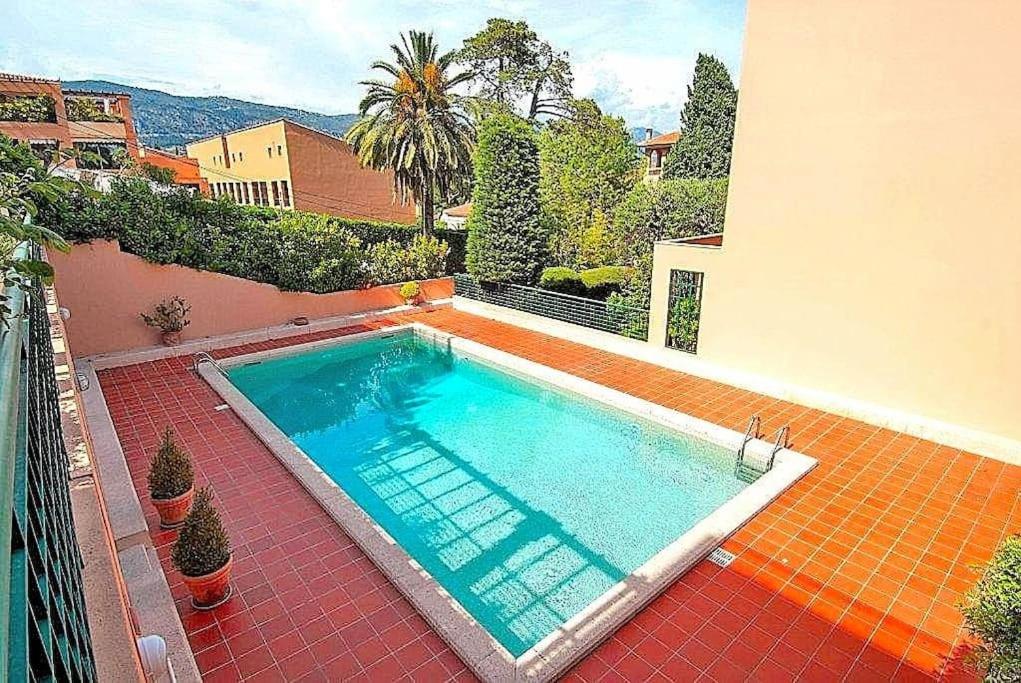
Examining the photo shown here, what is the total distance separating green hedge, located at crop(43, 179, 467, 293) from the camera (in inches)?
451

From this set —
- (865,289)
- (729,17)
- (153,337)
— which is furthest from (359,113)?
(865,289)

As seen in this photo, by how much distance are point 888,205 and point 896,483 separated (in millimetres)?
4016

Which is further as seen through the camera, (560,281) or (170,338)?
(560,281)

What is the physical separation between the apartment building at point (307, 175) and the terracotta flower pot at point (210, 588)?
2199 centimetres

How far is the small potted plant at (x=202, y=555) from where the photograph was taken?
482 cm

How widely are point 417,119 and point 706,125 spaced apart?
14813mm

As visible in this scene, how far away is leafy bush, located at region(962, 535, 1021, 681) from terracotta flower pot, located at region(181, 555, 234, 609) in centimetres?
571

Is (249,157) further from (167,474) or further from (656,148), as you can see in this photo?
(656,148)

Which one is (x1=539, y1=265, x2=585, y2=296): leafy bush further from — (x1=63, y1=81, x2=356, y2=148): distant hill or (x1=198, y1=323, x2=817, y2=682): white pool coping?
(x1=63, y1=81, x2=356, y2=148): distant hill

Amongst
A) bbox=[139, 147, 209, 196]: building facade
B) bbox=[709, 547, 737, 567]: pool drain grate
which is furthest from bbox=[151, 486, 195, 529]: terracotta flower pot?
bbox=[139, 147, 209, 196]: building facade

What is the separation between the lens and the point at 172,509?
6004 millimetres

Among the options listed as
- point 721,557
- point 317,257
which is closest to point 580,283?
point 317,257

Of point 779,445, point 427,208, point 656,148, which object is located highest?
point 656,148

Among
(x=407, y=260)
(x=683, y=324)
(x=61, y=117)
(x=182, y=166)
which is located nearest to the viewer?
(x=683, y=324)
